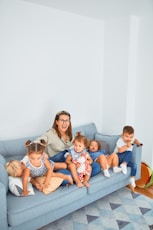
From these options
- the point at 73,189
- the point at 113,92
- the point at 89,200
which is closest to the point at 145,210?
the point at 89,200

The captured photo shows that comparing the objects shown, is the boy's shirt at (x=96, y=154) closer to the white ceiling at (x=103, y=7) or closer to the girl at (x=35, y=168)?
the girl at (x=35, y=168)

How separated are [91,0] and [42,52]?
2.83 ft

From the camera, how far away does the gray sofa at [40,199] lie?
1730 millimetres

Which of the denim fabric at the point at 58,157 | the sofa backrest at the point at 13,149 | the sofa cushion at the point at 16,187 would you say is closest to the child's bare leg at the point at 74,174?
the denim fabric at the point at 58,157

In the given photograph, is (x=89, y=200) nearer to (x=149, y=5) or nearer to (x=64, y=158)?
(x=64, y=158)

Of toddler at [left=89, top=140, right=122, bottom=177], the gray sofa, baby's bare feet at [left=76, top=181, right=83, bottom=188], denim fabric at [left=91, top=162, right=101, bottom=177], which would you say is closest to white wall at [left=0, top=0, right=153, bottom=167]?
the gray sofa

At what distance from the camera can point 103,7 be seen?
2643mm

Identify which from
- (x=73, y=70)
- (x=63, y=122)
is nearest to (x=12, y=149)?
(x=63, y=122)

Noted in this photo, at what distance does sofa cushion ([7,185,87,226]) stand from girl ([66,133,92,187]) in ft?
0.49

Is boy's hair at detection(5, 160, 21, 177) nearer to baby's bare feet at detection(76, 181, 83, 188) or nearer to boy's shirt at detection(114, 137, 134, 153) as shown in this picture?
baby's bare feet at detection(76, 181, 83, 188)

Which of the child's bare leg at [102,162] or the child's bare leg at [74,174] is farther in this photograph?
the child's bare leg at [102,162]

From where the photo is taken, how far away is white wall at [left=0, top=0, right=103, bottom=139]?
2.51 metres

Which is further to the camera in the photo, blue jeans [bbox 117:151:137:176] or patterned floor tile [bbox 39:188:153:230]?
blue jeans [bbox 117:151:137:176]

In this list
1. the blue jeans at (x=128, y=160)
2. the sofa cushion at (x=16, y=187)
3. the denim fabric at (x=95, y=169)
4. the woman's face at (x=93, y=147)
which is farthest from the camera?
the woman's face at (x=93, y=147)
